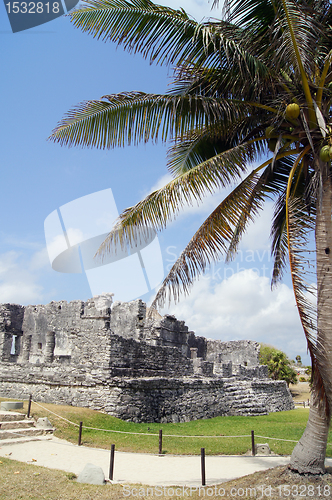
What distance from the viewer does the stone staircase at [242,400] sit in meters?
17.4

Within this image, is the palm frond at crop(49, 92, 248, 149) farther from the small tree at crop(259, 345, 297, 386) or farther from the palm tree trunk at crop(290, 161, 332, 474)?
the small tree at crop(259, 345, 297, 386)

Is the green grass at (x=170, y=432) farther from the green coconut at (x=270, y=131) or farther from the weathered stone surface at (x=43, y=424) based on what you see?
the green coconut at (x=270, y=131)

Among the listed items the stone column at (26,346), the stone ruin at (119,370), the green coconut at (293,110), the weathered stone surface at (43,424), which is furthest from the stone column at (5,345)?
the green coconut at (293,110)

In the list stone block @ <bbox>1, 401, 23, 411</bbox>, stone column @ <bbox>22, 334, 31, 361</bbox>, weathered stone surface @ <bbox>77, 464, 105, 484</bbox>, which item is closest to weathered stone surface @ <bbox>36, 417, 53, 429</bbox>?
stone block @ <bbox>1, 401, 23, 411</bbox>

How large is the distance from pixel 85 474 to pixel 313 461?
3.71m

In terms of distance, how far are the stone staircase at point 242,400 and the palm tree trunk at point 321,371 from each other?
12.4 metres

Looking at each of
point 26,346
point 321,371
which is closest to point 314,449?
point 321,371

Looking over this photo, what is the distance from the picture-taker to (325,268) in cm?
578

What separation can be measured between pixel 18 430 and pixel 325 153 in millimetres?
9436

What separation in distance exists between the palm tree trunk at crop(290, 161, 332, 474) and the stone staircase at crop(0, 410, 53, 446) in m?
6.62

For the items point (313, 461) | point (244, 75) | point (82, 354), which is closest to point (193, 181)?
point (244, 75)

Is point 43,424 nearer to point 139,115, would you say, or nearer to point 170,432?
point 170,432

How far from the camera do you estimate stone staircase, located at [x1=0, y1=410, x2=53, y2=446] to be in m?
9.25

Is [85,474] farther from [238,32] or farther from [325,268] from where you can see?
[238,32]
